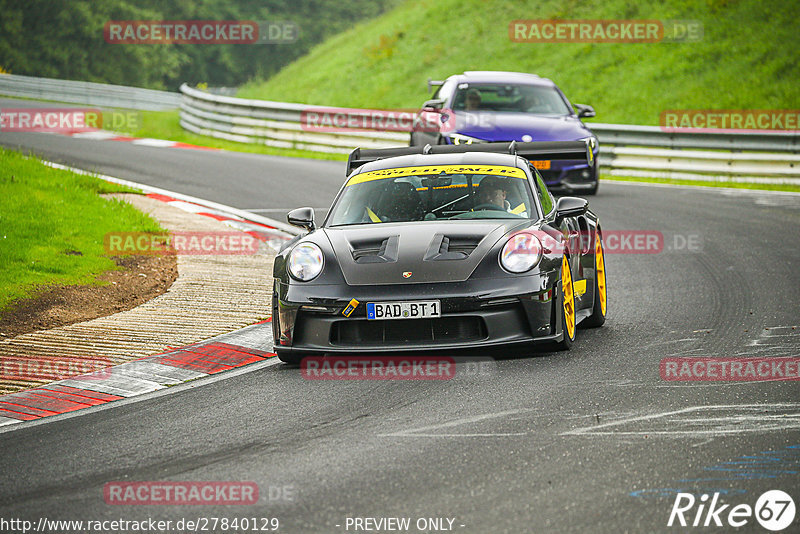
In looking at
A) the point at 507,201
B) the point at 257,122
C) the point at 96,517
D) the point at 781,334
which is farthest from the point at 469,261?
the point at 257,122

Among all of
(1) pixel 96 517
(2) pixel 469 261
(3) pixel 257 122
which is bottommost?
(1) pixel 96 517

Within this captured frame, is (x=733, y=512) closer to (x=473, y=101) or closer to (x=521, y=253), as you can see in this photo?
(x=521, y=253)

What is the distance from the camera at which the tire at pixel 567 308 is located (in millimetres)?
7254

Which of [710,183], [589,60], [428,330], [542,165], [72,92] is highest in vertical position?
[72,92]

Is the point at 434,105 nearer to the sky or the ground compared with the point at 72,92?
nearer to the ground

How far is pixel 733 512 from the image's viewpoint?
430 centimetres

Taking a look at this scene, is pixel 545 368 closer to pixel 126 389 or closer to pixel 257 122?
pixel 126 389

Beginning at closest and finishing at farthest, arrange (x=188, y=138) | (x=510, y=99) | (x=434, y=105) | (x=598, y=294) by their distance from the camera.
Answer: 1. (x=598, y=294)
2. (x=510, y=99)
3. (x=434, y=105)
4. (x=188, y=138)

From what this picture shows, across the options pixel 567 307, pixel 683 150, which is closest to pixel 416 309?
pixel 567 307

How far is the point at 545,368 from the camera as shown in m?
6.96

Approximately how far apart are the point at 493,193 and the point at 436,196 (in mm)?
411

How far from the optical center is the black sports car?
6891mm

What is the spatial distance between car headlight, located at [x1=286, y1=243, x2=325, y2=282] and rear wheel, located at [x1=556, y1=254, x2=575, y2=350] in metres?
1.56

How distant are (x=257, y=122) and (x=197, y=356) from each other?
18.0m
